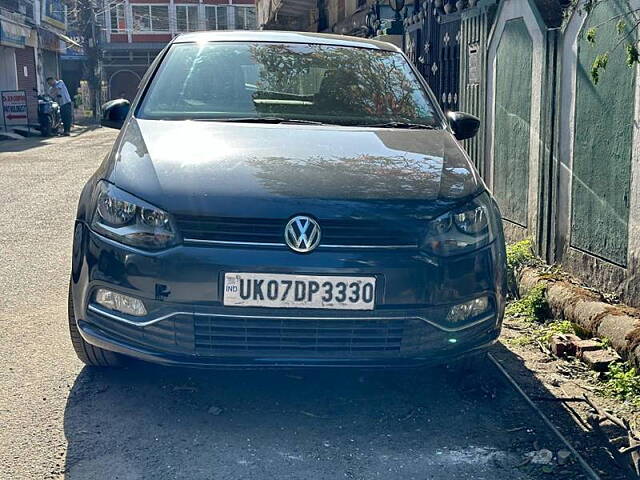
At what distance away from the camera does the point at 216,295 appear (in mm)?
3281

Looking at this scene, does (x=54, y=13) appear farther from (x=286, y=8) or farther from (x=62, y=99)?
(x=286, y=8)

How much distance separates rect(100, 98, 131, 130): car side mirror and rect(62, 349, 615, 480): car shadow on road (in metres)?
1.54

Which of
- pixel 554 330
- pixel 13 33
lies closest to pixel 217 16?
pixel 13 33

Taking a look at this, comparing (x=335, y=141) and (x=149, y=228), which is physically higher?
(x=335, y=141)

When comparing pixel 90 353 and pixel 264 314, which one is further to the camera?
pixel 90 353

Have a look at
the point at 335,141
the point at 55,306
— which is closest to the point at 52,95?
the point at 55,306

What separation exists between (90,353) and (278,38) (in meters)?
2.43

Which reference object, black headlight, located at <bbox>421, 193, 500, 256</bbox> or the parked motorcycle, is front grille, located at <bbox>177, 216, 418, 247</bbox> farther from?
the parked motorcycle

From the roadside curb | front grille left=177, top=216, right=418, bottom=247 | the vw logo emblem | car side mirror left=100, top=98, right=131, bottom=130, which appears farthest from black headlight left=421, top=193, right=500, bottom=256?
car side mirror left=100, top=98, right=131, bottom=130

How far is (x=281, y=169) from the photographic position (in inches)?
142

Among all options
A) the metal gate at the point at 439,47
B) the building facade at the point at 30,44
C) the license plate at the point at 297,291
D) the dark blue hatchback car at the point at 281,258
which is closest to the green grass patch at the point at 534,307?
the dark blue hatchback car at the point at 281,258

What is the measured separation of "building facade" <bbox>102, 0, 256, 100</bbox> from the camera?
55.0 meters

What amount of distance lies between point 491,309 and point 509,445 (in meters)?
0.59

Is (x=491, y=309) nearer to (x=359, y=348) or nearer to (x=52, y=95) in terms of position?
(x=359, y=348)
